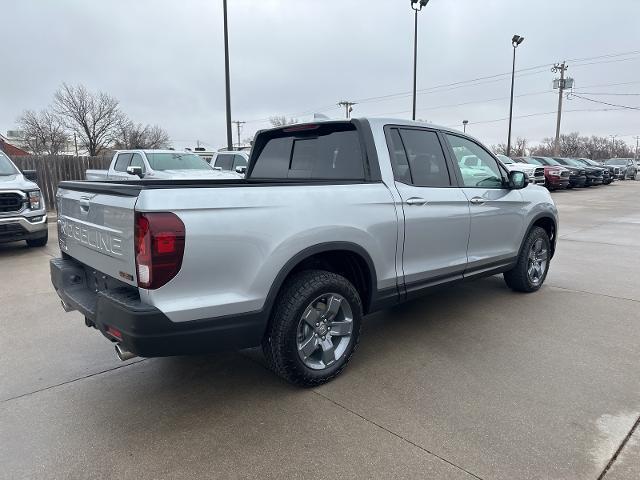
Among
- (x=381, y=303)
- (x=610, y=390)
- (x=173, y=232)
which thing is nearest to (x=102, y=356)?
(x=173, y=232)

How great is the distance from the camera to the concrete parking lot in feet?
7.88

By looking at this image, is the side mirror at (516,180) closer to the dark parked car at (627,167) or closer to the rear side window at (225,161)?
the rear side window at (225,161)

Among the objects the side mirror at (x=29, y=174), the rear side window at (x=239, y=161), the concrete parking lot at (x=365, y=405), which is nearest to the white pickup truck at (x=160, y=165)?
the rear side window at (x=239, y=161)

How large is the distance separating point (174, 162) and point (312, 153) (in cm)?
845

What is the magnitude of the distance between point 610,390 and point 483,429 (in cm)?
111

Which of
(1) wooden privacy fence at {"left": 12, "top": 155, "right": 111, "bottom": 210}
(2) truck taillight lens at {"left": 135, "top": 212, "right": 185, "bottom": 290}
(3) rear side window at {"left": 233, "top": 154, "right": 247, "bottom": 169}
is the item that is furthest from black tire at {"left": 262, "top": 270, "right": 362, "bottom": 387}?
(1) wooden privacy fence at {"left": 12, "top": 155, "right": 111, "bottom": 210}

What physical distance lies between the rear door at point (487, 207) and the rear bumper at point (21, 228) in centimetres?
696

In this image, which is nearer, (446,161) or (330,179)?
(330,179)

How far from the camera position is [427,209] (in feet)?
12.2

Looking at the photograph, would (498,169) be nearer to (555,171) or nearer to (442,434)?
(442,434)

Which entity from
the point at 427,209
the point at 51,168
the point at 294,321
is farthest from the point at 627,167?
the point at 294,321

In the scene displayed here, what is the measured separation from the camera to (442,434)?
2631 millimetres

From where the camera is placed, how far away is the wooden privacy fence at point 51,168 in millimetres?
13781

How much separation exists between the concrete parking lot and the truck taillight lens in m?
0.98
